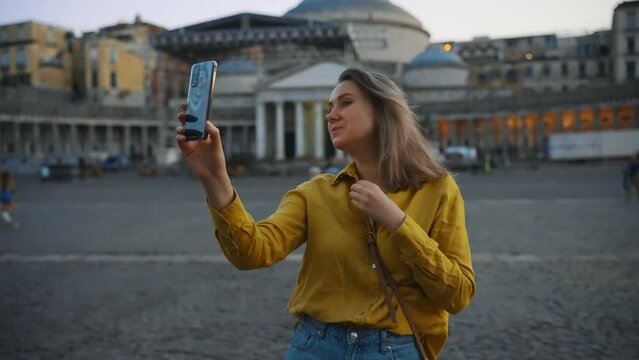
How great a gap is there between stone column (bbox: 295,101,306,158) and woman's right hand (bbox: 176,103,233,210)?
56.6 meters

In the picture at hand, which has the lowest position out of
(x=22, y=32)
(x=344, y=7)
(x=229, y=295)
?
(x=229, y=295)

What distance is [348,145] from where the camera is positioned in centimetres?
234

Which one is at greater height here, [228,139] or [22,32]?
[22,32]

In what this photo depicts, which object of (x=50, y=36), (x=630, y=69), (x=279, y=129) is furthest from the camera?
(x=630, y=69)

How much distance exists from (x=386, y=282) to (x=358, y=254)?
0.48 ft

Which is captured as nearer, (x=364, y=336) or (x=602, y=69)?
(x=364, y=336)

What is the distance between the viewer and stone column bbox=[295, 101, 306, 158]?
2312 inches

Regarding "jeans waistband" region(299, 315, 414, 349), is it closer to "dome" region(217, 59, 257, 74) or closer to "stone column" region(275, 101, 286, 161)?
"stone column" region(275, 101, 286, 161)

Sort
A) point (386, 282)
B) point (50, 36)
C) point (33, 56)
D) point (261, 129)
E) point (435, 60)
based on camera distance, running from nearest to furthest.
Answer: point (386, 282), point (261, 129), point (33, 56), point (50, 36), point (435, 60)

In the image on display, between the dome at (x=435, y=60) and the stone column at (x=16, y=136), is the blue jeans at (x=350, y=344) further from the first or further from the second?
the dome at (x=435, y=60)

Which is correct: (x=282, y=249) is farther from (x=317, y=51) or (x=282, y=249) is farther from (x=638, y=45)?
(x=638, y=45)

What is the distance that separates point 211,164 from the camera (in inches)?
82.5

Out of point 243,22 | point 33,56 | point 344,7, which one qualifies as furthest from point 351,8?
point 33,56

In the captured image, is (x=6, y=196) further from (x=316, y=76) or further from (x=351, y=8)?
(x=351, y=8)
